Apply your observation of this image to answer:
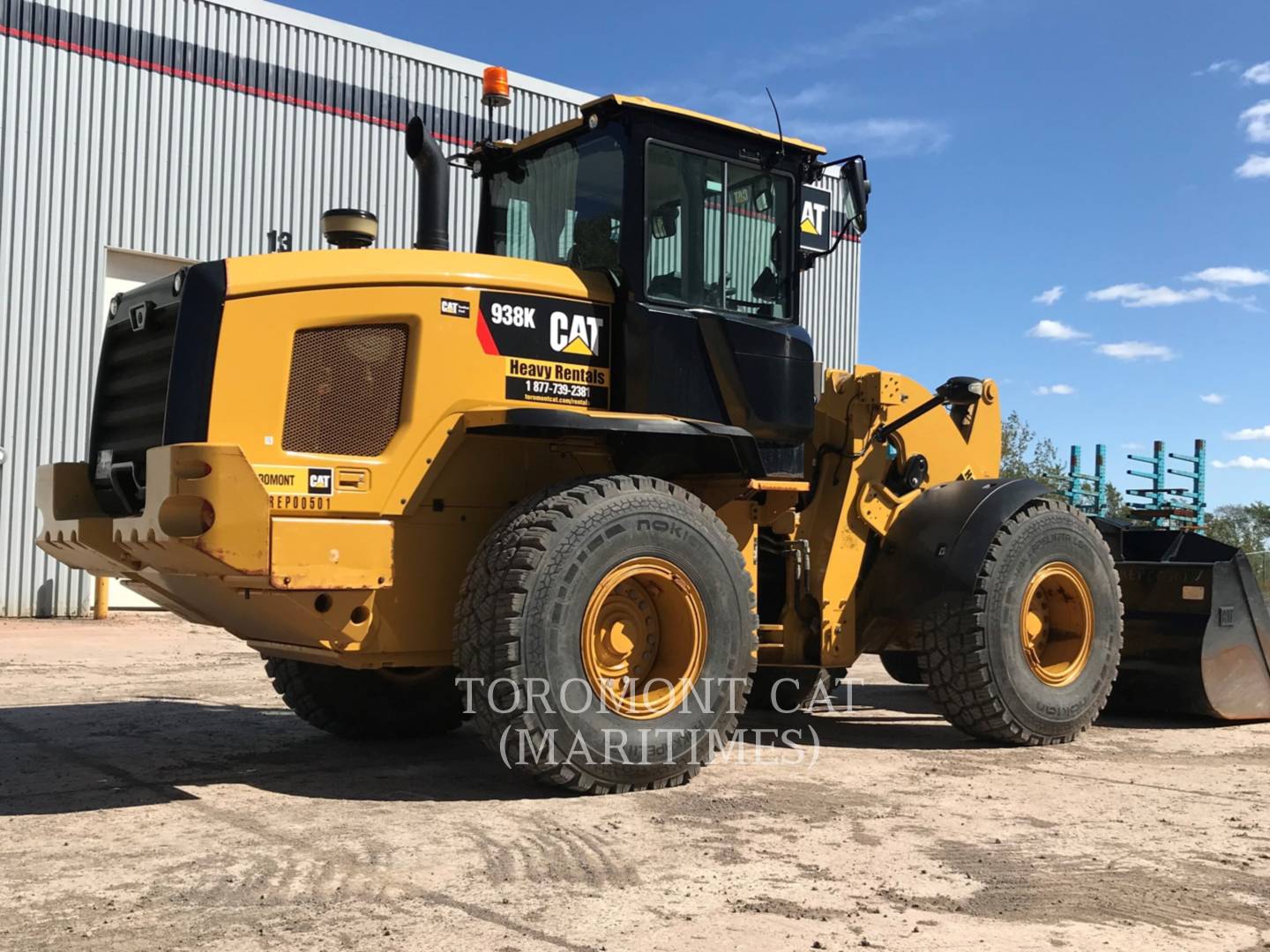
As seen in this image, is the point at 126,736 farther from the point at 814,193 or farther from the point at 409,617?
the point at 814,193

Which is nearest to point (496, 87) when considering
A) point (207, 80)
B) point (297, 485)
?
point (297, 485)

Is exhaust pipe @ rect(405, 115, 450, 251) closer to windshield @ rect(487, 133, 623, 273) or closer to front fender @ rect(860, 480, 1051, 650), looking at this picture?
windshield @ rect(487, 133, 623, 273)

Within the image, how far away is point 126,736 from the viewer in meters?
6.61

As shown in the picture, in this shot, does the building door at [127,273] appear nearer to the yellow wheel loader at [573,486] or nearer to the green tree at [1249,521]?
the yellow wheel loader at [573,486]

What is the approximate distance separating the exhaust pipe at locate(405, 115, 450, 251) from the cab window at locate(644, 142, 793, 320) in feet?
3.34

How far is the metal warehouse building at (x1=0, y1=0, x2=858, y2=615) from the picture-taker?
14680mm

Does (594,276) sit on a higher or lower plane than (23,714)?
higher

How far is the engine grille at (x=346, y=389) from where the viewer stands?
16.4ft

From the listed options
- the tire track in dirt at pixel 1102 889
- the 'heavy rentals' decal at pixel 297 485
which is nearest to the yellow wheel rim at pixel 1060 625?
the tire track in dirt at pixel 1102 889

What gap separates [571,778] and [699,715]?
0.65 meters

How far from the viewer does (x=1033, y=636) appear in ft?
23.1

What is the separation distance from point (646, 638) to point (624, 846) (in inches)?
52.1

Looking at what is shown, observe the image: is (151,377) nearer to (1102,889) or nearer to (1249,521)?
(1102,889)

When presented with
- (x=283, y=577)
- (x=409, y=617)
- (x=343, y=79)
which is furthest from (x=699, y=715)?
(x=343, y=79)
